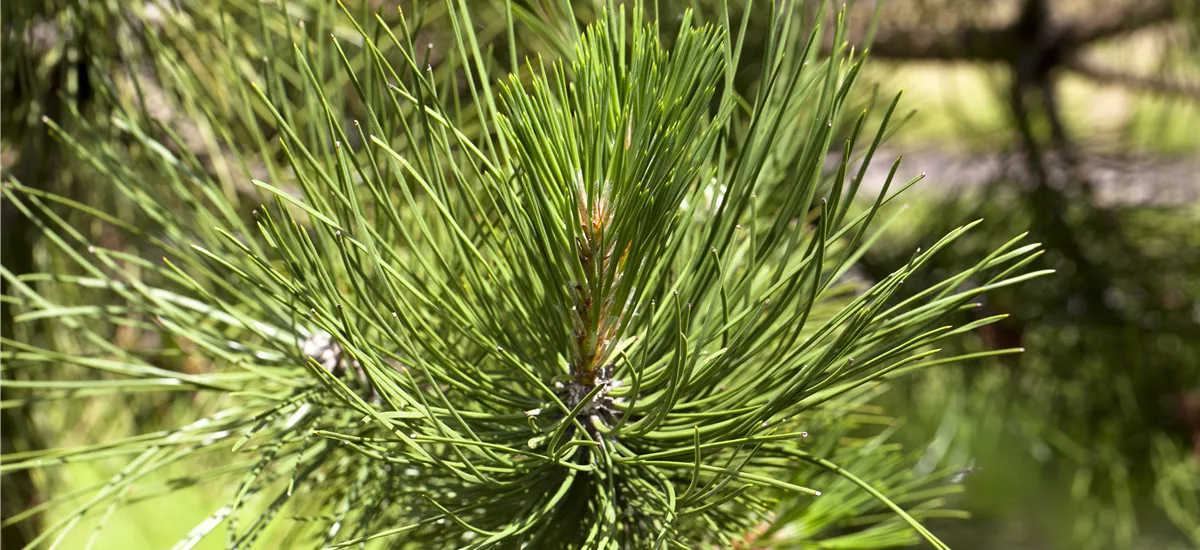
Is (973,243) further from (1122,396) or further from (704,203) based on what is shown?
(704,203)

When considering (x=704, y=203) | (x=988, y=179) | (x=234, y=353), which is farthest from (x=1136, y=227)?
(x=234, y=353)

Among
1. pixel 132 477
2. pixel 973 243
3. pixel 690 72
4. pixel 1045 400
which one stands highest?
pixel 690 72

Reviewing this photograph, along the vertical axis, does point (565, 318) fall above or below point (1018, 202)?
above

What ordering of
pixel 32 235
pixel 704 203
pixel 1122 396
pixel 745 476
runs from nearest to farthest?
pixel 745 476 < pixel 704 203 < pixel 32 235 < pixel 1122 396

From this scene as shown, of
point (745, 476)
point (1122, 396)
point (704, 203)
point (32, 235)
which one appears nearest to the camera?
point (745, 476)

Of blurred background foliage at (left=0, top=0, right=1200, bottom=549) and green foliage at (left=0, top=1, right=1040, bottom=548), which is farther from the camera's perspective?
blurred background foliage at (left=0, top=0, right=1200, bottom=549)

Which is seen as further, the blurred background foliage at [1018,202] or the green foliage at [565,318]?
the blurred background foliage at [1018,202]

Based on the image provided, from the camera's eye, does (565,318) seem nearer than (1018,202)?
Yes

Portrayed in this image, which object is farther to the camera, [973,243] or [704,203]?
[973,243]
